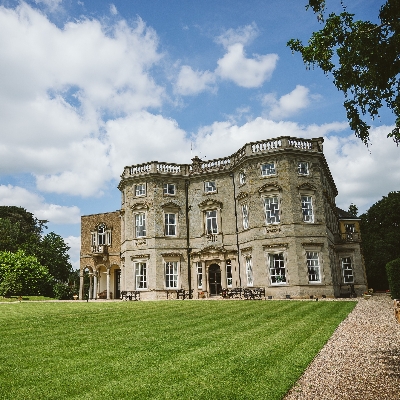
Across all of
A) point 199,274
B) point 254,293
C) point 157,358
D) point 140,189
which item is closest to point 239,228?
point 199,274

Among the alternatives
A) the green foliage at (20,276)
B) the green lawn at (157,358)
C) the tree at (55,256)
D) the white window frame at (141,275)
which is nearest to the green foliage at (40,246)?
the tree at (55,256)

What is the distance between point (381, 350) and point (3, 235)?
1967 inches

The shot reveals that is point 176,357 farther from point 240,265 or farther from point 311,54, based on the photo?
point 240,265

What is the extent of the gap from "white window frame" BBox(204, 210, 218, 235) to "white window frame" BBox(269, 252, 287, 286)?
19.0ft

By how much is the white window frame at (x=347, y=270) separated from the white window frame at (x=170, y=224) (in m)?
14.8

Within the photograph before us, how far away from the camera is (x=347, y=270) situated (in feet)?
100

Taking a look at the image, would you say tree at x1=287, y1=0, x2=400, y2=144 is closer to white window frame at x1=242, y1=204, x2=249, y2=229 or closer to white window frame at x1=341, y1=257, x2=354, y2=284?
white window frame at x1=242, y1=204, x2=249, y2=229

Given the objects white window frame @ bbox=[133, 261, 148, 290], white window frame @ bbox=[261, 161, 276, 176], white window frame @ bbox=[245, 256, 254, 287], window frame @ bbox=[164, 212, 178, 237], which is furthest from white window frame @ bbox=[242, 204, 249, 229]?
white window frame @ bbox=[133, 261, 148, 290]

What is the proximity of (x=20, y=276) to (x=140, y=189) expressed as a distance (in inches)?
595

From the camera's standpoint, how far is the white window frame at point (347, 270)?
30.4m

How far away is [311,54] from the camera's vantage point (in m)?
7.12

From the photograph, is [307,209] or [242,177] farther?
[242,177]

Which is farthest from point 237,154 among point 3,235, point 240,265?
point 3,235

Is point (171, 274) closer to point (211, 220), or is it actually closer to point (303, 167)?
point (211, 220)
